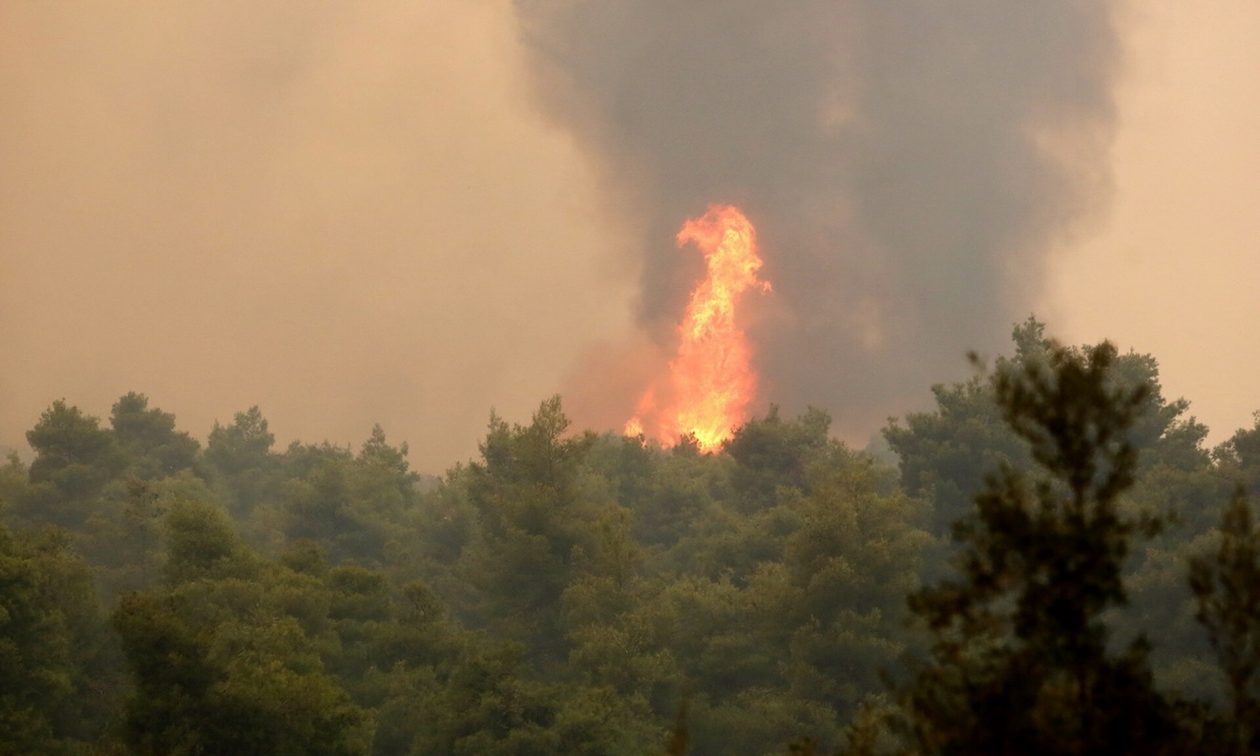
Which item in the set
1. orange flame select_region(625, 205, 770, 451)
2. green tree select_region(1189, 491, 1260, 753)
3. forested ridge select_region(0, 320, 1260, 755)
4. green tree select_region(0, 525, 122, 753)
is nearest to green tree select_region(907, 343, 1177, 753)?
forested ridge select_region(0, 320, 1260, 755)

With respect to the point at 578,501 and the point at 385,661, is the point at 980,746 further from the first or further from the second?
the point at 578,501

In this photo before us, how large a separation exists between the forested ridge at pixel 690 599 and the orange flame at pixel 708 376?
85.3ft

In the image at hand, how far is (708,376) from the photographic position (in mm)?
113000

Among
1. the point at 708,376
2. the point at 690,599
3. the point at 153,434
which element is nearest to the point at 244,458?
the point at 153,434

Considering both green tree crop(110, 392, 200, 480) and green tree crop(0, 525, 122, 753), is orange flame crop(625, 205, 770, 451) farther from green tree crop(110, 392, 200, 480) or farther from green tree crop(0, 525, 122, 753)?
green tree crop(0, 525, 122, 753)

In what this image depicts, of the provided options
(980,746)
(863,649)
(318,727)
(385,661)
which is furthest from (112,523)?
(980,746)

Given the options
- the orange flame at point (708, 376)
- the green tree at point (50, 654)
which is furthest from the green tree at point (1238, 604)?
the orange flame at point (708, 376)

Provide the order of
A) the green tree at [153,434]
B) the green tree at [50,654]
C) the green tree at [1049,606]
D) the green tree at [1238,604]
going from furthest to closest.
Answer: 1. the green tree at [153,434]
2. the green tree at [50,654]
3. the green tree at [1238,604]
4. the green tree at [1049,606]

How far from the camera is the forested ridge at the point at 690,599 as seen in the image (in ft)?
40.1

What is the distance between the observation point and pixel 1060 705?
11172 mm

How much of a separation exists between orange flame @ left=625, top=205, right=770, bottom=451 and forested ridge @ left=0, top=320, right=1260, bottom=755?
26.0 m

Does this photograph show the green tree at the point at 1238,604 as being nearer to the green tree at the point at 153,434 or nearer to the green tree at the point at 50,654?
the green tree at the point at 50,654

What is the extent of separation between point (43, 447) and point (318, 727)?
53051mm

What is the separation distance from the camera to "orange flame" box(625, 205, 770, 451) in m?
110
